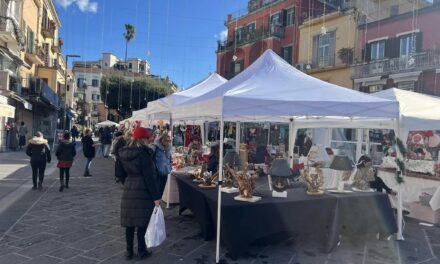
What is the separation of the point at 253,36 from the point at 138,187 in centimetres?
2523

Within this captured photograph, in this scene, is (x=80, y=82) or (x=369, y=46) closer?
(x=369, y=46)

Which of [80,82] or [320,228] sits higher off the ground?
[80,82]

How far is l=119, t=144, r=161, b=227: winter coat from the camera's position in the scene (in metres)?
3.83

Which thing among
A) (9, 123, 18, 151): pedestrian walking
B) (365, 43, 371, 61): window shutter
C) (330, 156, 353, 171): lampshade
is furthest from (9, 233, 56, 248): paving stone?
(365, 43, 371, 61): window shutter

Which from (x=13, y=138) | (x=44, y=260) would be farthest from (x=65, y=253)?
(x=13, y=138)

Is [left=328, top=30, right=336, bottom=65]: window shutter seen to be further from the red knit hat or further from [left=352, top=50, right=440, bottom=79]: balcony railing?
the red knit hat

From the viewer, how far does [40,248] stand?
4.44 meters

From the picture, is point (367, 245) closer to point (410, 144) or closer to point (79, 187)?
point (410, 144)

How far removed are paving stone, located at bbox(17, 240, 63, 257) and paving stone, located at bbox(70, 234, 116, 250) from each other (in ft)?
0.74

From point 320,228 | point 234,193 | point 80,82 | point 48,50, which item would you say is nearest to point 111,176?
point 234,193

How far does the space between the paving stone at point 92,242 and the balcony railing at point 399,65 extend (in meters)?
16.5

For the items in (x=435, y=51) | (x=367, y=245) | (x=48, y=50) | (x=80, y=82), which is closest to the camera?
(x=367, y=245)

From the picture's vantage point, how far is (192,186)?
16.8ft

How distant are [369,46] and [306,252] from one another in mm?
17583
